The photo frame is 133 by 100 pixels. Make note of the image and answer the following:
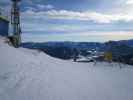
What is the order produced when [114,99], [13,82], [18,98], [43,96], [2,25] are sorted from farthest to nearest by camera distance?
1. [2,25]
2. [114,99]
3. [13,82]
4. [43,96]
5. [18,98]

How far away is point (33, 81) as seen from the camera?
7371 millimetres

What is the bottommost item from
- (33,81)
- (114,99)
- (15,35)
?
(114,99)

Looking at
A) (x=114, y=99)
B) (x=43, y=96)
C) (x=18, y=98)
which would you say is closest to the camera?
(x=18, y=98)

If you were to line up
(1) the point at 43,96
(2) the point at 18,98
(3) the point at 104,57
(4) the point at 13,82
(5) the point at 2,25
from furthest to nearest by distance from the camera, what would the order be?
(5) the point at 2,25
(3) the point at 104,57
(4) the point at 13,82
(1) the point at 43,96
(2) the point at 18,98

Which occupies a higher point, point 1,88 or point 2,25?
point 2,25

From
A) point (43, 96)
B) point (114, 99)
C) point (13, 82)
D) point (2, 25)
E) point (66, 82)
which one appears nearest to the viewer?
point (43, 96)

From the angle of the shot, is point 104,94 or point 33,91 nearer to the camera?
point 33,91

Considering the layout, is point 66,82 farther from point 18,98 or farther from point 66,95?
point 18,98

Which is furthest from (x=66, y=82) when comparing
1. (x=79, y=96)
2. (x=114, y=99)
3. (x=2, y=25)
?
(x=2, y=25)

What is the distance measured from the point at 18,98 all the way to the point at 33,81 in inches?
69.7

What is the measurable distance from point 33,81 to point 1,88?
1.67 m

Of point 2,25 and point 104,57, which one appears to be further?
point 2,25

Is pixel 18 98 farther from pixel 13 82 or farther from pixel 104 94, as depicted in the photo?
Answer: pixel 104 94

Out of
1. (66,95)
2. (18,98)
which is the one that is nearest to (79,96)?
(66,95)
